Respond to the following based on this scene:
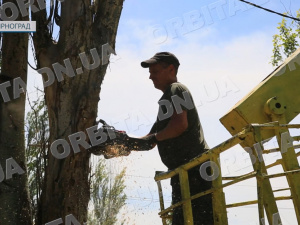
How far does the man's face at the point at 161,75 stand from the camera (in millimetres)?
4602

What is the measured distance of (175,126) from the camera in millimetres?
4121

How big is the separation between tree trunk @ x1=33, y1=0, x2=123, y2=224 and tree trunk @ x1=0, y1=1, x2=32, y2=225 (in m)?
0.24

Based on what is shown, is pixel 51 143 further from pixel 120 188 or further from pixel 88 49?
pixel 120 188

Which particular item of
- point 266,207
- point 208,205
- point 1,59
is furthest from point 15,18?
point 266,207

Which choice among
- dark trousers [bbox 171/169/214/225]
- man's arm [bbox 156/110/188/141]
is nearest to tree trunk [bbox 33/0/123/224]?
man's arm [bbox 156/110/188/141]

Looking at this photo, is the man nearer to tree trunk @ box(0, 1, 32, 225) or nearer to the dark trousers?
the dark trousers

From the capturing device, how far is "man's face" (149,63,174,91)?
460 cm

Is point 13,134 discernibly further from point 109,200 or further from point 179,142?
point 109,200

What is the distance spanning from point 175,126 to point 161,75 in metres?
0.72

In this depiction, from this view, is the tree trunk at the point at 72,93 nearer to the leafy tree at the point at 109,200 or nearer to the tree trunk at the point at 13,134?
the tree trunk at the point at 13,134

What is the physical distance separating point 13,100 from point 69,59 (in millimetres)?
731

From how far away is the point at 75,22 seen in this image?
13.4ft

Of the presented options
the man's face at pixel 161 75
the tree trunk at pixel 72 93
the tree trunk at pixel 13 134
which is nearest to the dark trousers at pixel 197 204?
the tree trunk at pixel 72 93

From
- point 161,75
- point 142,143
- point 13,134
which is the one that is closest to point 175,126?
point 142,143
